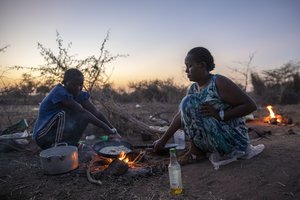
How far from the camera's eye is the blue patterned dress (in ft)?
11.0

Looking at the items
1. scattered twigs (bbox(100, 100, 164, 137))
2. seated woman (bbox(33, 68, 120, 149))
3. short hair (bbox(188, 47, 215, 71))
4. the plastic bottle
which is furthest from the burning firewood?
scattered twigs (bbox(100, 100, 164, 137))

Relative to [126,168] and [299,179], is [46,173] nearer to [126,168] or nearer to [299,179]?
[126,168]

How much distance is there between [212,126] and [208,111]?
0.18 metres

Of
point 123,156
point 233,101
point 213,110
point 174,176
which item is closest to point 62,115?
point 123,156

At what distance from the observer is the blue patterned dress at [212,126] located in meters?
3.35

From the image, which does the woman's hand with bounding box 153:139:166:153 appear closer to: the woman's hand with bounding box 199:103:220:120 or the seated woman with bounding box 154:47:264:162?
the seated woman with bounding box 154:47:264:162

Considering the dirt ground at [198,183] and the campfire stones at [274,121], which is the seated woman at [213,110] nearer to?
the dirt ground at [198,183]

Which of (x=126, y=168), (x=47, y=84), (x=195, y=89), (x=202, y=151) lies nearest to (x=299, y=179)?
(x=202, y=151)

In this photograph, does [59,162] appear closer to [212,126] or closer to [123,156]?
[123,156]

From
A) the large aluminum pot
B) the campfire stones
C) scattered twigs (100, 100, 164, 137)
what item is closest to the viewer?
the large aluminum pot

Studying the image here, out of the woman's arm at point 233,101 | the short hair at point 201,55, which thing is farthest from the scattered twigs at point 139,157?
the short hair at point 201,55

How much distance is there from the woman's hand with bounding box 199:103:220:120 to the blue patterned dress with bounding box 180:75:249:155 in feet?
0.13

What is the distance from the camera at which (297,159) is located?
3.11 metres

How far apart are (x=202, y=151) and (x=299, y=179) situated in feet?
4.16
